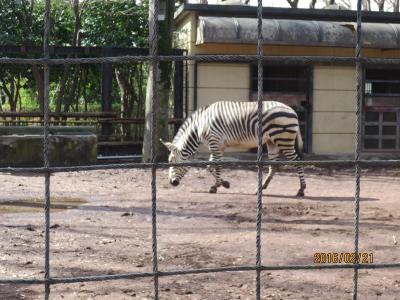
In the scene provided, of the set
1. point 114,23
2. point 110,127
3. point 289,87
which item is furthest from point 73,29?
point 289,87

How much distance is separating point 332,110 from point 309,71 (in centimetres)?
97

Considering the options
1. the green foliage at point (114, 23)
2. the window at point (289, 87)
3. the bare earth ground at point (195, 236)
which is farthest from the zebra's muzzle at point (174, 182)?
the green foliage at point (114, 23)

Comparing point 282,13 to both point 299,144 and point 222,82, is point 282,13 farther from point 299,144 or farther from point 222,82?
point 299,144

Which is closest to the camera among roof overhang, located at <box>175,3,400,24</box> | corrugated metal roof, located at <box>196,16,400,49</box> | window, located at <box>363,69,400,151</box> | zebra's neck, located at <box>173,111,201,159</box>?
zebra's neck, located at <box>173,111,201,159</box>

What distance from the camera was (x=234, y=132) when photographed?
33.2 feet

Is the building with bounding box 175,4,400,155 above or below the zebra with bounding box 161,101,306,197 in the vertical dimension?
above

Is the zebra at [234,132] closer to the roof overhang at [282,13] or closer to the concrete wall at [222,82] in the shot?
the concrete wall at [222,82]

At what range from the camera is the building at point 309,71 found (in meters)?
13.6

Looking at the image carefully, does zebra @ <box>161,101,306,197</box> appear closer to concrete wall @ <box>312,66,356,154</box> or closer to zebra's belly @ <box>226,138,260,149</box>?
zebra's belly @ <box>226,138,260,149</box>

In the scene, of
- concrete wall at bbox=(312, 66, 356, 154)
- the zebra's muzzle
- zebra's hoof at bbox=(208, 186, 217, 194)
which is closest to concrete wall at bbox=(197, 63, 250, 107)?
concrete wall at bbox=(312, 66, 356, 154)

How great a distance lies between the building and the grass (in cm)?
577

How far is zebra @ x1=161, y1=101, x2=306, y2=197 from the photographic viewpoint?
9.71 meters

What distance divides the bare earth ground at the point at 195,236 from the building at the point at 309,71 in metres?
3.79

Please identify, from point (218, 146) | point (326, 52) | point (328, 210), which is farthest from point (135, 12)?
point (328, 210)
